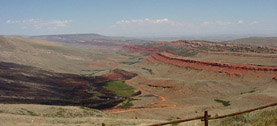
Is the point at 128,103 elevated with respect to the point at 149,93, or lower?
elevated

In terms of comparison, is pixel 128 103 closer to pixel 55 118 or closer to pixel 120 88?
pixel 120 88

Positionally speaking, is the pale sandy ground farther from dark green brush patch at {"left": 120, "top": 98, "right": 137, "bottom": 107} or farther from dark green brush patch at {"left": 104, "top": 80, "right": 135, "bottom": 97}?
dark green brush patch at {"left": 104, "top": 80, "right": 135, "bottom": 97}

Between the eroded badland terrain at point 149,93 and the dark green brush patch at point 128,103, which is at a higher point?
the eroded badland terrain at point 149,93

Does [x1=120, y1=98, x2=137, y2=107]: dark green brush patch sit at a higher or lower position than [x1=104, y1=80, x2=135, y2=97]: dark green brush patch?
higher

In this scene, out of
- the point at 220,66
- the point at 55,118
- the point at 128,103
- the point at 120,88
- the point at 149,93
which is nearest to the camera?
the point at 55,118

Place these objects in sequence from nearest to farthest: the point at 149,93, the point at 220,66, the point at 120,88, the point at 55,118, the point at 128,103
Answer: the point at 55,118 → the point at 128,103 → the point at 149,93 → the point at 120,88 → the point at 220,66

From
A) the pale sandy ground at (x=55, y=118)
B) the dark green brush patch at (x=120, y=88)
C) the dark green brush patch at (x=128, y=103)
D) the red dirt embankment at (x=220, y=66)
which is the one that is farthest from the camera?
the red dirt embankment at (x=220, y=66)

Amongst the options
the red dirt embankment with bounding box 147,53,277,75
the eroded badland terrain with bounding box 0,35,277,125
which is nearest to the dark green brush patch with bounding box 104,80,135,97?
the eroded badland terrain with bounding box 0,35,277,125

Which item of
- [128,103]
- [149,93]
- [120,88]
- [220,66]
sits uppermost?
[220,66]

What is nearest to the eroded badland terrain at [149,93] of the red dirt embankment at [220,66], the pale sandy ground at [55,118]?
the red dirt embankment at [220,66]

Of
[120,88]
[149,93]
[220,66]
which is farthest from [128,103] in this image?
[220,66]

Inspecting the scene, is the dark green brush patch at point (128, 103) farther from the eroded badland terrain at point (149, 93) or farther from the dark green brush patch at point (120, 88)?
the dark green brush patch at point (120, 88)
